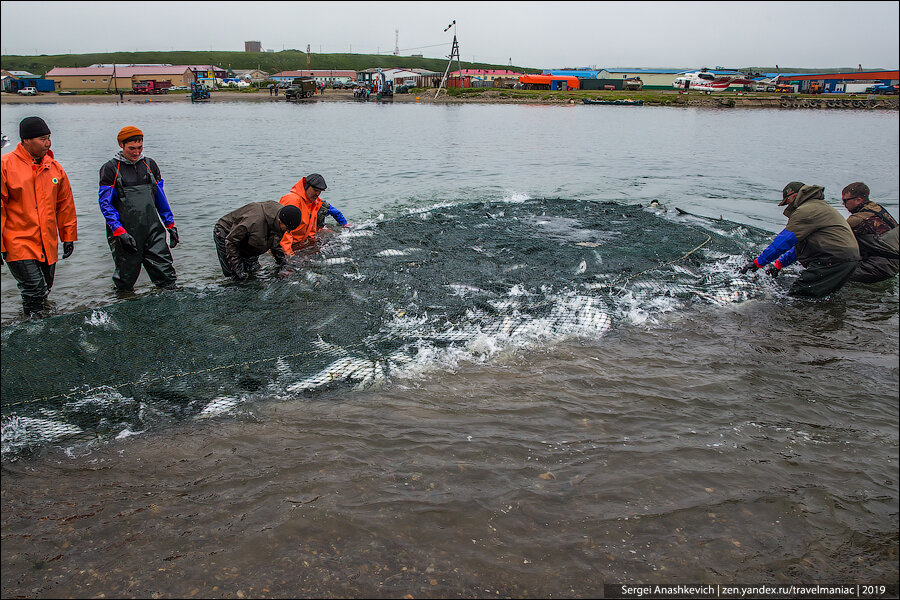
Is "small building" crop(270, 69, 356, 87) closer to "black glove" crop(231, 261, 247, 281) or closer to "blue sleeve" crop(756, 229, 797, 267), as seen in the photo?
"black glove" crop(231, 261, 247, 281)

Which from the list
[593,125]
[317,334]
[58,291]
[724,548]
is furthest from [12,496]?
[593,125]

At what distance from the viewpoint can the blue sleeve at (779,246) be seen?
21.1 ft

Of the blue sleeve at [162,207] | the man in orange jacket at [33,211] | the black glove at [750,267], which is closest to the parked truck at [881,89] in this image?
the black glove at [750,267]

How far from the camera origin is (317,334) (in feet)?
16.2

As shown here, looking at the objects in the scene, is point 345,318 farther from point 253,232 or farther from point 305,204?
point 305,204

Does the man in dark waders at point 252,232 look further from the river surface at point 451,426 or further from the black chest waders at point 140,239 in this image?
the black chest waders at point 140,239

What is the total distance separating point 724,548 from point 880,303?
5363mm

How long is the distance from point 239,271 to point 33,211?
1.90m

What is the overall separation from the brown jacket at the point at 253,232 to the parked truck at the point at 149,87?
7191 cm

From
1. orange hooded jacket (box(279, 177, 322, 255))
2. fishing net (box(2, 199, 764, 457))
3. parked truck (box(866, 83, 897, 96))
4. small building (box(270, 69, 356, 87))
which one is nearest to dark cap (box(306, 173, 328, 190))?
orange hooded jacket (box(279, 177, 322, 255))

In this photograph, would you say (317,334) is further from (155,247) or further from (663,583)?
(663,583)

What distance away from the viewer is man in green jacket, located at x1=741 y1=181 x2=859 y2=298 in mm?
6352

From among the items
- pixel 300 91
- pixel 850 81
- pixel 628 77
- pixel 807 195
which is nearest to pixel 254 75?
pixel 300 91

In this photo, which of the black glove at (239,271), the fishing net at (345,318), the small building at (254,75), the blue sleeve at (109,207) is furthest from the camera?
the small building at (254,75)
